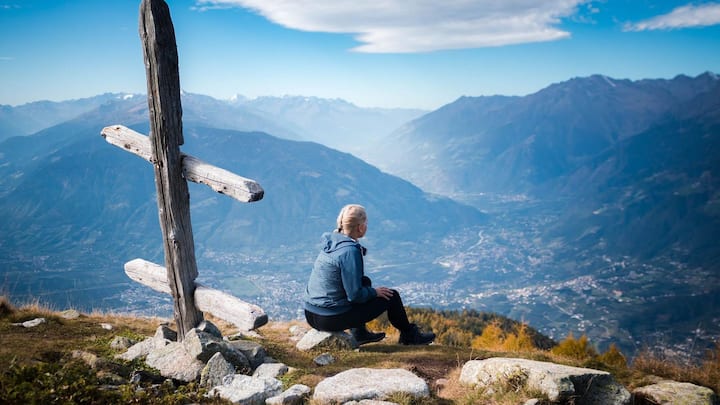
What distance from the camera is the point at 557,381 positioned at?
5.52m

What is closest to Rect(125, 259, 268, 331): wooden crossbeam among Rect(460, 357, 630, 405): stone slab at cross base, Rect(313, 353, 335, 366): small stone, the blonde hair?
Rect(313, 353, 335, 366): small stone

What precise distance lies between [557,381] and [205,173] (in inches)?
230

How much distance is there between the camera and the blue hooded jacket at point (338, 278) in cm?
741

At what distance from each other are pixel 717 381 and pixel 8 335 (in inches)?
488

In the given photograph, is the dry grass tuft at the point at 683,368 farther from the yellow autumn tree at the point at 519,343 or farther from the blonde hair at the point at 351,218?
the blonde hair at the point at 351,218

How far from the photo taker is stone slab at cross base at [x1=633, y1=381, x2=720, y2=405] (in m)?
6.11

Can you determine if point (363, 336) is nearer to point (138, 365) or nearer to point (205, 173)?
point (138, 365)

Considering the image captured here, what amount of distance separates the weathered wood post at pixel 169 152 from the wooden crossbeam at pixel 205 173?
250mm

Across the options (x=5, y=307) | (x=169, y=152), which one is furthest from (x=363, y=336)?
(x=5, y=307)

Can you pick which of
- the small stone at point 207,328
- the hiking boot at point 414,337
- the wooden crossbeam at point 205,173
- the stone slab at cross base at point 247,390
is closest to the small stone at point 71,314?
the small stone at point 207,328

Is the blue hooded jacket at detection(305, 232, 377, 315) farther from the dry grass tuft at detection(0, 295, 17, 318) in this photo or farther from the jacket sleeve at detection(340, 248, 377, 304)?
the dry grass tuft at detection(0, 295, 17, 318)

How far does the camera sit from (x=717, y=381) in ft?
24.3

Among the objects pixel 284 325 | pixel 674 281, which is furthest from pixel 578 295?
pixel 284 325

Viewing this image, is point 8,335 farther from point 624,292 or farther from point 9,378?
point 624,292
